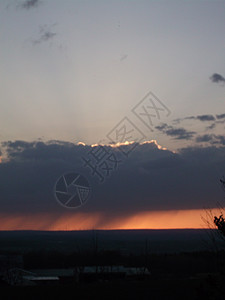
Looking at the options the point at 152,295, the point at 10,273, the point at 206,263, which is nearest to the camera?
the point at 152,295

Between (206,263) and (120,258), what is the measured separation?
61.6 feet

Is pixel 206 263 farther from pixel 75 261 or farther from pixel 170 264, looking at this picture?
pixel 75 261

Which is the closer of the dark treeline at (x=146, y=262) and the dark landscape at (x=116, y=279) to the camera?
the dark landscape at (x=116, y=279)

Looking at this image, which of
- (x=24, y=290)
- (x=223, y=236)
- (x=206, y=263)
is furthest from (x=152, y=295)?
(x=206, y=263)

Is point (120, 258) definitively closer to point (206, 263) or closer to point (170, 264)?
point (170, 264)

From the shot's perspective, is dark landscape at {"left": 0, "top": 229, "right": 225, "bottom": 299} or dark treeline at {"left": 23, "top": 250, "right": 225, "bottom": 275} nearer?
dark landscape at {"left": 0, "top": 229, "right": 225, "bottom": 299}

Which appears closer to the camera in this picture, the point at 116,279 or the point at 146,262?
the point at 116,279

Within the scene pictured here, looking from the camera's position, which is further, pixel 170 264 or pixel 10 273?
pixel 170 264

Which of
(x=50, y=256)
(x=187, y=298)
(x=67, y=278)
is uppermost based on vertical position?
(x=50, y=256)

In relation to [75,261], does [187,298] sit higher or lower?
lower

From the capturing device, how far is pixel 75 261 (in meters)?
79.1

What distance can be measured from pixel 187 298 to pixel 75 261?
4698cm

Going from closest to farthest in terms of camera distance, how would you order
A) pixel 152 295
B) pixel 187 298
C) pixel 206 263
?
pixel 187 298 < pixel 152 295 < pixel 206 263

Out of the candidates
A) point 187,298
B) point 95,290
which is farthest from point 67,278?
point 187,298
